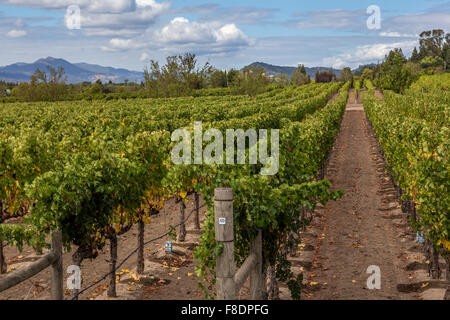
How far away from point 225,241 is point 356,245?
25.8 feet

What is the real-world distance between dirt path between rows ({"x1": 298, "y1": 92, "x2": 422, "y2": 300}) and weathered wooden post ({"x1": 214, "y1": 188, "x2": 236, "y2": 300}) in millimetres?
4410

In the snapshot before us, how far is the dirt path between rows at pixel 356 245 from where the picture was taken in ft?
29.3

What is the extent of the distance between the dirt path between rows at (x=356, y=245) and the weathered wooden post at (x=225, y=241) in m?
4.41

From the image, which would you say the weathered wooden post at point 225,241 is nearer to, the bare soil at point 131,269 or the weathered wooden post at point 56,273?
the weathered wooden post at point 56,273

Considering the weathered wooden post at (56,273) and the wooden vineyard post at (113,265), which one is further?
the wooden vineyard post at (113,265)

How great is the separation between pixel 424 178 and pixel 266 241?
3.18 m

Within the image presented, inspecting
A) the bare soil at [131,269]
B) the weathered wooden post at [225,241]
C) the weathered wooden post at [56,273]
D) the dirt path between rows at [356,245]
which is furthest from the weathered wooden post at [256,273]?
the bare soil at [131,269]

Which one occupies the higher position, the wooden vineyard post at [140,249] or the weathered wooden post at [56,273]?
the weathered wooden post at [56,273]

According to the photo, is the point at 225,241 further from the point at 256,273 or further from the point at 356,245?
the point at 356,245

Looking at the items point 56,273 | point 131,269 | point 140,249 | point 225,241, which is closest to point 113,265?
point 140,249

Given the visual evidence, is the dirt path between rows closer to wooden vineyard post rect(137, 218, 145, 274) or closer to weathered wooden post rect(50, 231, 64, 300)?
wooden vineyard post rect(137, 218, 145, 274)

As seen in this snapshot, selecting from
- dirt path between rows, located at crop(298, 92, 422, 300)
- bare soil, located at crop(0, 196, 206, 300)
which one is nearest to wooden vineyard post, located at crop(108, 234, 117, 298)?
bare soil, located at crop(0, 196, 206, 300)
